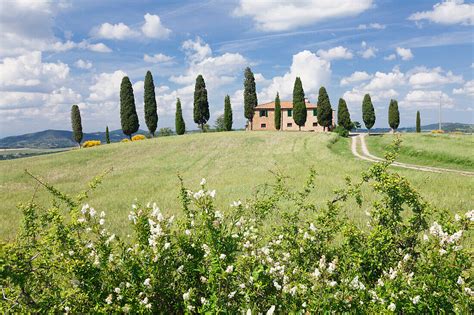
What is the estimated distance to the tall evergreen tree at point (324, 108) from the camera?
68.0 meters

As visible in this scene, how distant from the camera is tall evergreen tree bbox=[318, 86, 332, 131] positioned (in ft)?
223

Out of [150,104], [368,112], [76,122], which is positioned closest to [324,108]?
[368,112]

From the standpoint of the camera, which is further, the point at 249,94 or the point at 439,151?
the point at 249,94

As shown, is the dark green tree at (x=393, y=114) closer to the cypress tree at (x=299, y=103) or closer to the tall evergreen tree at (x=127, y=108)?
the cypress tree at (x=299, y=103)

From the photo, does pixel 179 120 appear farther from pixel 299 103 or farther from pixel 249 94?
pixel 299 103

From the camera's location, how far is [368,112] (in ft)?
226

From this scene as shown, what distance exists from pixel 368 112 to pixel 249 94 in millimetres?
26940

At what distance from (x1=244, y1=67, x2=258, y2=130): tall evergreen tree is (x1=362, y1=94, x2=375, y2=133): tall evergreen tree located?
81.2ft

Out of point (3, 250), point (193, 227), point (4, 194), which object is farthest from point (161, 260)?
point (4, 194)

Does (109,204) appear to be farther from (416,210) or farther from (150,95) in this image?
(150,95)

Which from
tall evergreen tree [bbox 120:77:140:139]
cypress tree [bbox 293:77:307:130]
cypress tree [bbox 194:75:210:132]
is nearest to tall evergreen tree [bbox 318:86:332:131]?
cypress tree [bbox 293:77:307:130]

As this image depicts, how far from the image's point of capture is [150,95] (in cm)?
6562

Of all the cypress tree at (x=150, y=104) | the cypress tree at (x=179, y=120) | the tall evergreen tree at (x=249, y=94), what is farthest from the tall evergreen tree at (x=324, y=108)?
the cypress tree at (x=150, y=104)

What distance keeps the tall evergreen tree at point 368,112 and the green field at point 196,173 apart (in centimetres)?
2647
